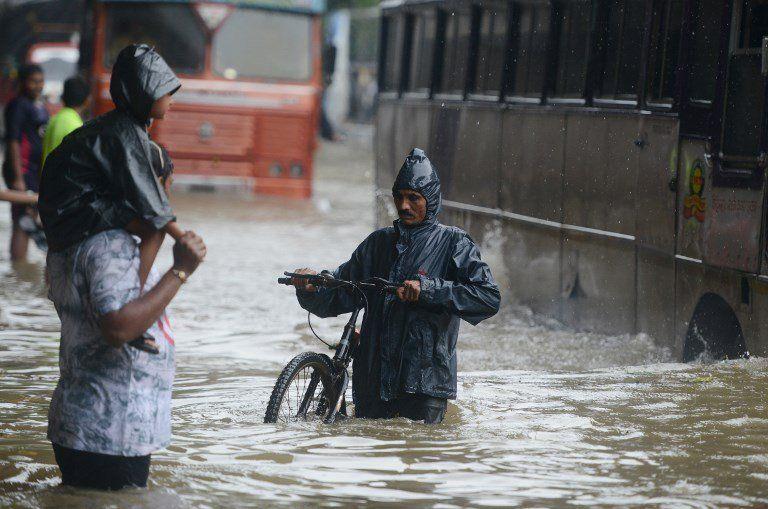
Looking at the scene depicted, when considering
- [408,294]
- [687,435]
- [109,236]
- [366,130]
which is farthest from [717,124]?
[366,130]

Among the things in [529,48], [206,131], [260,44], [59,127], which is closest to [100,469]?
[59,127]

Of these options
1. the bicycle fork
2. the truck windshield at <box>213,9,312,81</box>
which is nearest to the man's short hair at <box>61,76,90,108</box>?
the bicycle fork

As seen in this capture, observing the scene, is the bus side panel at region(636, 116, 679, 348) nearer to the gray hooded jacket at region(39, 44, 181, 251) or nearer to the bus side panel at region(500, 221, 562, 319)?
the bus side panel at region(500, 221, 562, 319)

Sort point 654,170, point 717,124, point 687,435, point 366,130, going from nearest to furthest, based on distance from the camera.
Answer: point 687,435 → point 717,124 → point 654,170 → point 366,130

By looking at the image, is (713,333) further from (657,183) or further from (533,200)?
(533,200)

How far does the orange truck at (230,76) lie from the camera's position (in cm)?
2269

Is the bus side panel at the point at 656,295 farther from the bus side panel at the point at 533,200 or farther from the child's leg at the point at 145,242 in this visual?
the child's leg at the point at 145,242

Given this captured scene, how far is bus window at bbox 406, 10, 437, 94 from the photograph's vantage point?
632 inches

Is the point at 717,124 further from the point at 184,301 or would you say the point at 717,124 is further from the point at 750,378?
the point at 184,301

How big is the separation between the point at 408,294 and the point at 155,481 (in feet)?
4.30

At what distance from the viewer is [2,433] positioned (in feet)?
24.3

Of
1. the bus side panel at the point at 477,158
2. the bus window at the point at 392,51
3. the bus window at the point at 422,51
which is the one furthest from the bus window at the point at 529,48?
the bus window at the point at 392,51

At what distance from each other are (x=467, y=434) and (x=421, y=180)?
118 centimetres

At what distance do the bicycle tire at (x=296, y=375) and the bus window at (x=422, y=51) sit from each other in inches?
358
